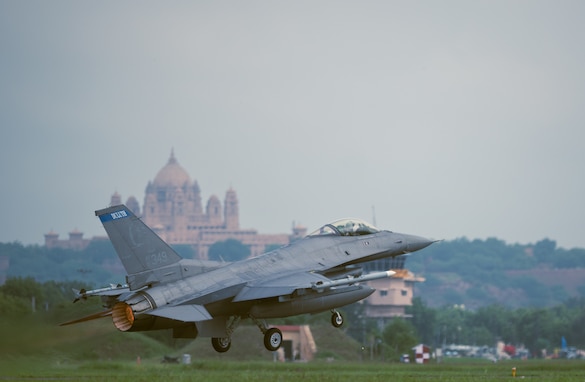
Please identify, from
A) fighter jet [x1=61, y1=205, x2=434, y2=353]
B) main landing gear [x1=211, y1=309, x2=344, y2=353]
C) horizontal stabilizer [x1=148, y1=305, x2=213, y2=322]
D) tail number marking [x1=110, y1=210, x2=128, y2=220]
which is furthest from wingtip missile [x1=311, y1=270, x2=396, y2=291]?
tail number marking [x1=110, y1=210, x2=128, y2=220]

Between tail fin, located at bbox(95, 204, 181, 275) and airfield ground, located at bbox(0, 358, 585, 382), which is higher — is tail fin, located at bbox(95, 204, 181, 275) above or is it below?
above

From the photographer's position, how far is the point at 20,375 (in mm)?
33031

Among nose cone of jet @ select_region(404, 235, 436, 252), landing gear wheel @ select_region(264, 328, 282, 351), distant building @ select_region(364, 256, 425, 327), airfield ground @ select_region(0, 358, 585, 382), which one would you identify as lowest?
airfield ground @ select_region(0, 358, 585, 382)

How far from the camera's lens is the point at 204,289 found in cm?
3334

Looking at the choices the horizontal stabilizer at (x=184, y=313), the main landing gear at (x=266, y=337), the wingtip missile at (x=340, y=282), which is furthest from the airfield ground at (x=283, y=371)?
the wingtip missile at (x=340, y=282)

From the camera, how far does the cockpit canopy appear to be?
3697 centimetres

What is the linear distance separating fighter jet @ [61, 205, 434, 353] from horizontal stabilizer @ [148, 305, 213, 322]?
0.08 ft

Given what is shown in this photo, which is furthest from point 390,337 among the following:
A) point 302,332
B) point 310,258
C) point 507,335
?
point 310,258

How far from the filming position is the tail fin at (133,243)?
1330 inches

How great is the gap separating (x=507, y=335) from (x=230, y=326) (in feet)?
334

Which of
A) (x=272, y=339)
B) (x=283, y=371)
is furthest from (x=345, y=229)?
(x=283, y=371)

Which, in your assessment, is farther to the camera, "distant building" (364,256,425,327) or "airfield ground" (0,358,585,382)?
"distant building" (364,256,425,327)

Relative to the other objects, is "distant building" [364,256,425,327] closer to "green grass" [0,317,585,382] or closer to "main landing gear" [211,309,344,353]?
"green grass" [0,317,585,382]

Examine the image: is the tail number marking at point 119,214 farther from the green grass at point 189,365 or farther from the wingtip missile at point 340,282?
the wingtip missile at point 340,282
